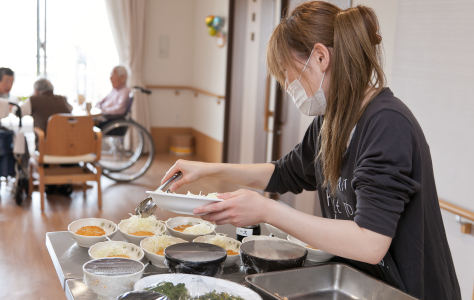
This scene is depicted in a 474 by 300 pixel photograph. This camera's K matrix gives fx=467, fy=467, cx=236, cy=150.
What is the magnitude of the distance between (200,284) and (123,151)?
4445 mm

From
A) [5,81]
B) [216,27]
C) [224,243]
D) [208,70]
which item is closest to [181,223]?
[224,243]

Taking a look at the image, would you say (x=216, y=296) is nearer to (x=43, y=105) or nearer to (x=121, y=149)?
(x=43, y=105)

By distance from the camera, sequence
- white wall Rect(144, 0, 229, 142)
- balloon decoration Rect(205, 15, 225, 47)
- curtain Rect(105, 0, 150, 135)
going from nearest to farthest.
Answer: balloon decoration Rect(205, 15, 225, 47)
curtain Rect(105, 0, 150, 135)
white wall Rect(144, 0, 229, 142)

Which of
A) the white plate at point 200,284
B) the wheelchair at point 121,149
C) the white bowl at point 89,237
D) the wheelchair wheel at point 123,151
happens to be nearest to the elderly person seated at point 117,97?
the wheelchair at point 121,149

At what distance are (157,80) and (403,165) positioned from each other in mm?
5657

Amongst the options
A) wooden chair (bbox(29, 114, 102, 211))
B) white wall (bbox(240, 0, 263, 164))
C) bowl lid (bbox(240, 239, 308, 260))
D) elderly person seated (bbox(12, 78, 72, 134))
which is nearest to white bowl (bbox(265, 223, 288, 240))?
bowl lid (bbox(240, 239, 308, 260))

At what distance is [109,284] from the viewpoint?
1.05m

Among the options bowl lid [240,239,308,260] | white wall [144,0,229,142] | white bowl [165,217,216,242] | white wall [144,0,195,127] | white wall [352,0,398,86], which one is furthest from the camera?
white wall [144,0,195,127]

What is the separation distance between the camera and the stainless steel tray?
111 centimetres

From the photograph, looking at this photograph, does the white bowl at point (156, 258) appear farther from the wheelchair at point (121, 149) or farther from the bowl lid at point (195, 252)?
the wheelchair at point (121, 149)

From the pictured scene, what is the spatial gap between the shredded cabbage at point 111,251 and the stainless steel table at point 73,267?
1.9 inches

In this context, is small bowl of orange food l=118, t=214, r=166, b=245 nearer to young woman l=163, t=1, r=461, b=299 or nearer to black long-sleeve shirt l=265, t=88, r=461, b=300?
young woman l=163, t=1, r=461, b=299

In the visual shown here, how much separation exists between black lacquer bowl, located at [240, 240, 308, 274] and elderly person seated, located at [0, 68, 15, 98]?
382cm

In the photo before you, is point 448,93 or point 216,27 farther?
point 216,27
